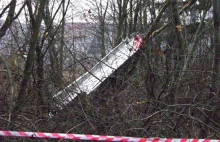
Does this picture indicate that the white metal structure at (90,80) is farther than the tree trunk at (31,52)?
No

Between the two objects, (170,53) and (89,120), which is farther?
(170,53)

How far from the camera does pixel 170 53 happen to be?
566cm

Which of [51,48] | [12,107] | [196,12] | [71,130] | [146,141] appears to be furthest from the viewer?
[196,12]

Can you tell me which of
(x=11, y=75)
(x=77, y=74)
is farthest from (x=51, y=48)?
(x=11, y=75)

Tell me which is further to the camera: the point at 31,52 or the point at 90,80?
the point at 90,80

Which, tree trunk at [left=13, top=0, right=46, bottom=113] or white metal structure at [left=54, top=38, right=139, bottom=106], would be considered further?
tree trunk at [left=13, top=0, right=46, bottom=113]

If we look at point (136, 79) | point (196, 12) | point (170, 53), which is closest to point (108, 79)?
point (136, 79)

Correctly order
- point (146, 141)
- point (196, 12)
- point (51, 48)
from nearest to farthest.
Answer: point (146, 141)
point (51, 48)
point (196, 12)

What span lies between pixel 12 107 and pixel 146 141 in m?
2.19

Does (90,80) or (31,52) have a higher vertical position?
(31,52)

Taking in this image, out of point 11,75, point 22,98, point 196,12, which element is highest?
point 196,12

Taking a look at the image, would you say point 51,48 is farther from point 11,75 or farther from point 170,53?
point 170,53

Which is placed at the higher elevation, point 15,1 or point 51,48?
point 15,1

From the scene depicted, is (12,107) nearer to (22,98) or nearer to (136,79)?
(22,98)
